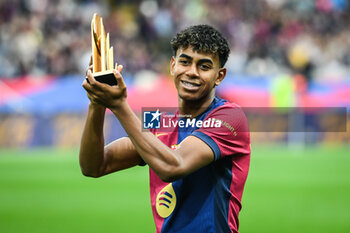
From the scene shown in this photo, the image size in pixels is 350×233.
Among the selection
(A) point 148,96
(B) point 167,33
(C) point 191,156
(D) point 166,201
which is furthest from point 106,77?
(B) point 167,33

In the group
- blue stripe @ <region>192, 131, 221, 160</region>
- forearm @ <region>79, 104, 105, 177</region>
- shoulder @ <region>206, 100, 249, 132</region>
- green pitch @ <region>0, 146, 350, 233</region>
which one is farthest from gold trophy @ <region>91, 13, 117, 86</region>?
green pitch @ <region>0, 146, 350, 233</region>

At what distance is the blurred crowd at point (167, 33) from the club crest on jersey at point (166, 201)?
1556cm

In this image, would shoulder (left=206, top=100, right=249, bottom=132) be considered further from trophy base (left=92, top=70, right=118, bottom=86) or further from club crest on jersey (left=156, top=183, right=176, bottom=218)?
trophy base (left=92, top=70, right=118, bottom=86)

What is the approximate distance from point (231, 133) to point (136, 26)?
18426 millimetres

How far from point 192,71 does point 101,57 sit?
2.60 feet

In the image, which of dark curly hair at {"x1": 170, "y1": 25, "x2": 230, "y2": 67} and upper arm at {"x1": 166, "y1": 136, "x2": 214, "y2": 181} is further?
dark curly hair at {"x1": 170, "y1": 25, "x2": 230, "y2": 67}

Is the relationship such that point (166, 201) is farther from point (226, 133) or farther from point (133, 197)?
point (133, 197)

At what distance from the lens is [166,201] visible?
3.16 metres

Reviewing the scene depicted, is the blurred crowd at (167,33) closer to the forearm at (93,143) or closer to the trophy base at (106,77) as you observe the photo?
the forearm at (93,143)

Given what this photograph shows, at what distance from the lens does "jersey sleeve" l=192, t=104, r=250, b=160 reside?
9.84 ft

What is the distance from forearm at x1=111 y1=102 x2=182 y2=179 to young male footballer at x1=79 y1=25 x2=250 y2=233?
13 centimetres

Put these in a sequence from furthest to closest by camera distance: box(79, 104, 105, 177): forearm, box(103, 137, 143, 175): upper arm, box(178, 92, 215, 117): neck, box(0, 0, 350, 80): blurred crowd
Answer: box(0, 0, 350, 80): blurred crowd → box(103, 137, 143, 175): upper arm → box(178, 92, 215, 117): neck → box(79, 104, 105, 177): forearm

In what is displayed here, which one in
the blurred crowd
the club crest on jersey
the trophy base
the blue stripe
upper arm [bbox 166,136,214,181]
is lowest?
the club crest on jersey

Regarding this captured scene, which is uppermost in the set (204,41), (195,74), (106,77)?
(204,41)
